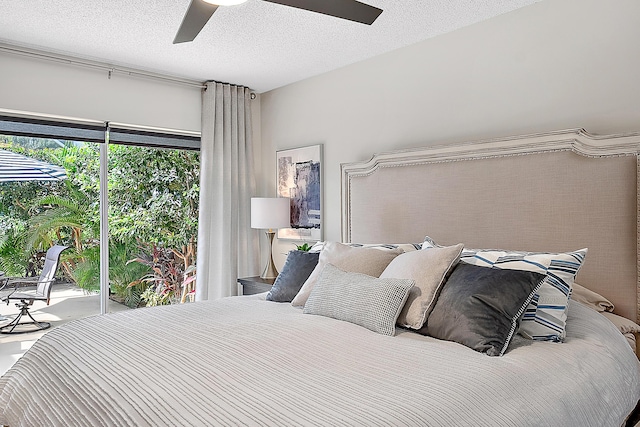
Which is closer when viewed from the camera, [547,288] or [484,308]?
[484,308]

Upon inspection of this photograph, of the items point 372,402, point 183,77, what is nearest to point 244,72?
point 183,77

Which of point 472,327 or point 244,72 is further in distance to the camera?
point 244,72

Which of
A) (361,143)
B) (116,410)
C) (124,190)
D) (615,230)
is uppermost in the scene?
(361,143)

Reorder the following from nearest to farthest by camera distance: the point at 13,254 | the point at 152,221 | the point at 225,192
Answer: the point at 13,254
the point at 152,221
the point at 225,192

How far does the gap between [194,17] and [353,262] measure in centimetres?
143

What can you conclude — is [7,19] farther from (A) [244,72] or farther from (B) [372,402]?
(B) [372,402]

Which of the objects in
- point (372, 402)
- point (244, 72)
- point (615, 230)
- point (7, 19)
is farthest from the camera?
point (244, 72)

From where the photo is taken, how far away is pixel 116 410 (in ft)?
4.41

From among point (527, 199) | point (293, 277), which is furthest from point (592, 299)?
point (293, 277)

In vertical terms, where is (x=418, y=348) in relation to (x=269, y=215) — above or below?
below

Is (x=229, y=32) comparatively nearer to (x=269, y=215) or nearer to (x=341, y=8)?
(x=341, y=8)

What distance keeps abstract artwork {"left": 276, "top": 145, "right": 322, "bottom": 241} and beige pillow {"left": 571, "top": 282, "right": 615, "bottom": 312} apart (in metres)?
2.14

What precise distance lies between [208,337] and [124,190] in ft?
8.21

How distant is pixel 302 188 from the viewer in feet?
13.9
